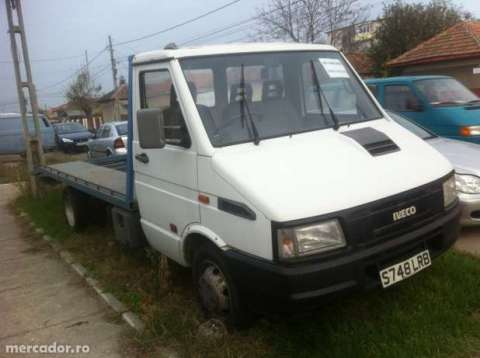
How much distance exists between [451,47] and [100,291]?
17312 mm

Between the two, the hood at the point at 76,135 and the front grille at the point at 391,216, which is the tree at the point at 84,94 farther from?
the front grille at the point at 391,216

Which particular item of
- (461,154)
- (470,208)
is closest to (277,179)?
(470,208)

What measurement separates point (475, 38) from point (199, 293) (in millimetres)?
17593

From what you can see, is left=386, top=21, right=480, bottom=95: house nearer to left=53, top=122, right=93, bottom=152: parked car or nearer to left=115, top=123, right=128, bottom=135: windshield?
left=115, top=123, right=128, bottom=135: windshield

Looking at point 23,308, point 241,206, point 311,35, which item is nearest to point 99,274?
point 23,308

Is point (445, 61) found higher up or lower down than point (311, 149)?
higher up

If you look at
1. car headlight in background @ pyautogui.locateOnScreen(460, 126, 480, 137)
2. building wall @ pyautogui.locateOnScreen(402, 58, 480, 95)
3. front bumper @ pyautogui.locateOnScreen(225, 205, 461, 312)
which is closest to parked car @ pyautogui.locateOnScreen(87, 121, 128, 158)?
car headlight in background @ pyautogui.locateOnScreen(460, 126, 480, 137)

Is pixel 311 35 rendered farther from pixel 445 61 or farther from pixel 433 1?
pixel 445 61

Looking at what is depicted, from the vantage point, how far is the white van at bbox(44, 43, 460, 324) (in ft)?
9.63

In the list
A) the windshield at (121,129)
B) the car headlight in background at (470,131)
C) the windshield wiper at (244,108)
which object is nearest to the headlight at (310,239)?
the windshield wiper at (244,108)

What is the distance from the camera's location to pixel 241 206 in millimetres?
3076

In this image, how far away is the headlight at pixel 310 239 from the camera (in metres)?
2.87

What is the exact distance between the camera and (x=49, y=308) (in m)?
4.63

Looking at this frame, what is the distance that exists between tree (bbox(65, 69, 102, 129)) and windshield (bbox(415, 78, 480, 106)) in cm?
5422
